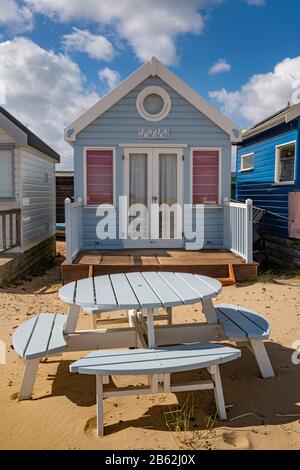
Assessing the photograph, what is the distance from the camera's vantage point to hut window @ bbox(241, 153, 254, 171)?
527 inches

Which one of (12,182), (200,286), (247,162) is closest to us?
(200,286)

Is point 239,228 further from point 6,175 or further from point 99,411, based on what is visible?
point 99,411

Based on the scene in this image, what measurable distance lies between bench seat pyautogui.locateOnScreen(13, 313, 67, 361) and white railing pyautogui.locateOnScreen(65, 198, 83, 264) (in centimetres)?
324

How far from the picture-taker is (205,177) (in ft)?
30.1

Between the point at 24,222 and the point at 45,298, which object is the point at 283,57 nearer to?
the point at 24,222

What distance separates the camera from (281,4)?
31.4 ft

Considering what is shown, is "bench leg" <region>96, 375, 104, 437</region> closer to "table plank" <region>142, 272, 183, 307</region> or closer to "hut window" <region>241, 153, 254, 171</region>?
"table plank" <region>142, 272, 183, 307</region>

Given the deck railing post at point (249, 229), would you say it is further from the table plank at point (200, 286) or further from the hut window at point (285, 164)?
the hut window at point (285, 164)

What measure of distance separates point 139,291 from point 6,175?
666 cm

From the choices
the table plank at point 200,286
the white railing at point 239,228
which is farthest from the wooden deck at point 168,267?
the table plank at point 200,286

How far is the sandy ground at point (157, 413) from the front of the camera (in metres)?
2.74

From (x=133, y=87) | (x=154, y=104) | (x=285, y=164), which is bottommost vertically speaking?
(x=285, y=164)

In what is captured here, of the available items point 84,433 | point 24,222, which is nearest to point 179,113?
point 24,222

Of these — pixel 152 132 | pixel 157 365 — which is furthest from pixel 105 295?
pixel 152 132
